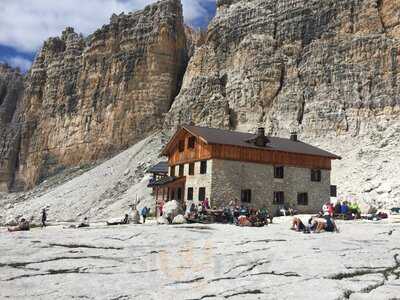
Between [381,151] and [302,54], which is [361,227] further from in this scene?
[302,54]

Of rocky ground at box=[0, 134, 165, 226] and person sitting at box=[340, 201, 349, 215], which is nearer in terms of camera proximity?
person sitting at box=[340, 201, 349, 215]

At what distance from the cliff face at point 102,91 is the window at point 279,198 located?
→ 5471 centimetres

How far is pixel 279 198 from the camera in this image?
131 ft

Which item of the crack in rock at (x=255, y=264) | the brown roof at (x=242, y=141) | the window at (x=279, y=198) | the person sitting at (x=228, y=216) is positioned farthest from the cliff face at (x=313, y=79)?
the crack in rock at (x=255, y=264)

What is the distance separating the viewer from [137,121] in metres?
93.4

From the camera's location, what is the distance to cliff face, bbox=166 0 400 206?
58.3 meters

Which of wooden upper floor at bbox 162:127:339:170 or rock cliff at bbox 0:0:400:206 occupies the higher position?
rock cliff at bbox 0:0:400:206

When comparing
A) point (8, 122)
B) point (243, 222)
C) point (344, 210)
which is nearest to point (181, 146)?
point (344, 210)

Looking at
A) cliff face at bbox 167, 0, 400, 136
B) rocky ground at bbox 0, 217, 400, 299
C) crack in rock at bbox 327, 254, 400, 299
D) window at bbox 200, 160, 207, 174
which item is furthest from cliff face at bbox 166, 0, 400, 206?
crack in rock at bbox 327, 254, 400, 299

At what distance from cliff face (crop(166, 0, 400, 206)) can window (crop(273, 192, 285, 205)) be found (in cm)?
1424

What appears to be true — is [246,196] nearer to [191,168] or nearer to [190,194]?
[190,194]

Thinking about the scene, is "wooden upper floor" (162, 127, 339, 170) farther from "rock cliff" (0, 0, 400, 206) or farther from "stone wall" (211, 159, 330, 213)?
"rock cliff" (0, 0, 400, 206)

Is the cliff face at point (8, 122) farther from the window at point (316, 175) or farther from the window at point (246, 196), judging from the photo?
the window at point (316, 175)

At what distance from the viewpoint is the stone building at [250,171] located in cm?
3828
